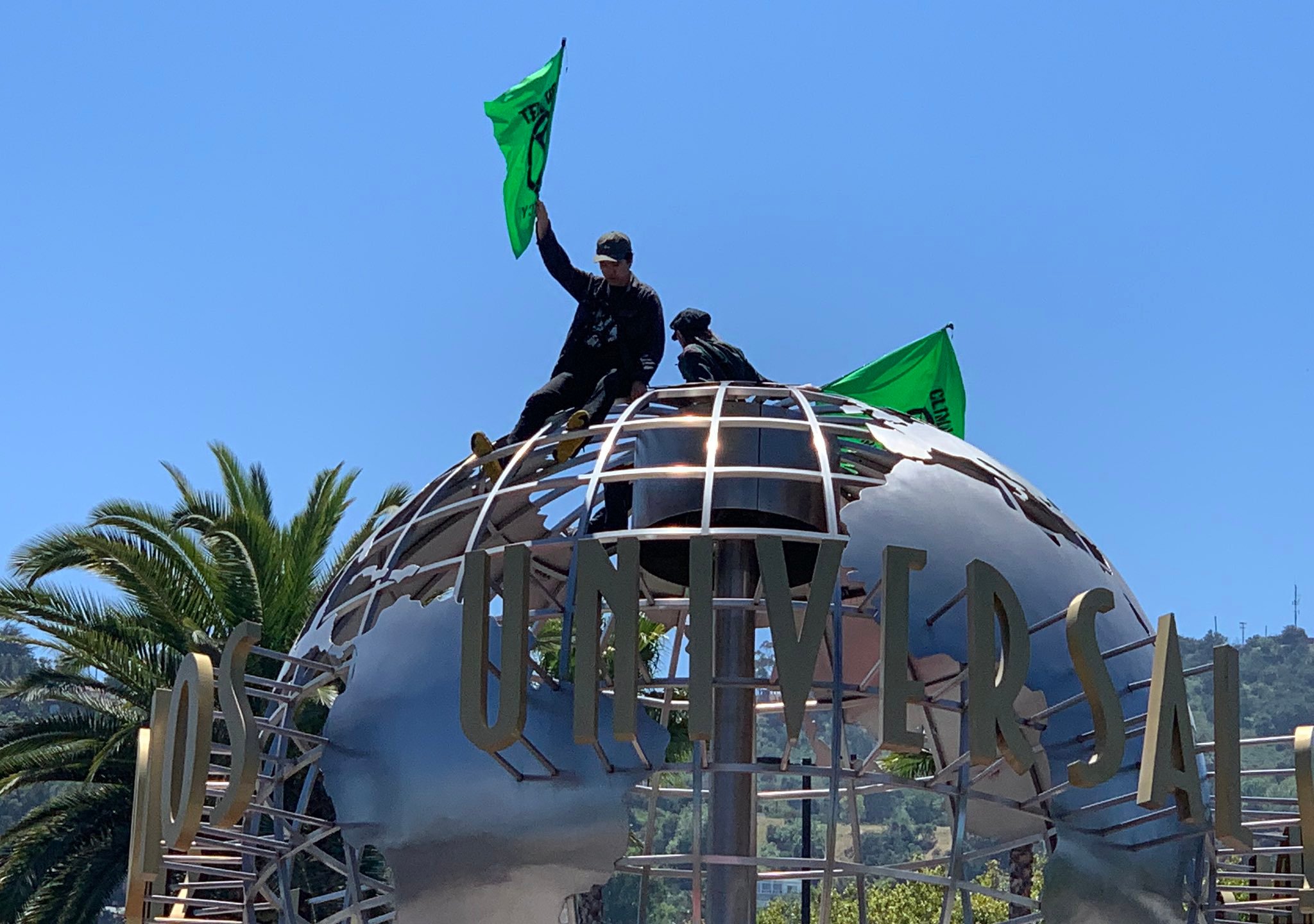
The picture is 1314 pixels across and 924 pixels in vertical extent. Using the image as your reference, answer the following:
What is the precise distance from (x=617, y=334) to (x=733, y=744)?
276 centimetres

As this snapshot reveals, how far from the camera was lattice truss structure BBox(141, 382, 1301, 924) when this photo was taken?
32.1 ft

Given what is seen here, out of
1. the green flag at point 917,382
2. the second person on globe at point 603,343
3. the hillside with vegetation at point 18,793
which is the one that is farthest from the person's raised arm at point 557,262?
the hillside with vegetation at point 18,793

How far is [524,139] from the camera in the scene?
41.3ft

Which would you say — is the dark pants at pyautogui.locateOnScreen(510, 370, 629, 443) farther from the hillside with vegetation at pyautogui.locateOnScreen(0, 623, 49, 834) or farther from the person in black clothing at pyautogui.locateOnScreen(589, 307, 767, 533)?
the hillside with vegetation at pyautogui.locateOnScreen(0, 623, 49, 834)

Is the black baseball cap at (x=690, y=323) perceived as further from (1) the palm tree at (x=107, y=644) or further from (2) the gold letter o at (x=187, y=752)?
(1) the palm tree at (x=107, y=644)

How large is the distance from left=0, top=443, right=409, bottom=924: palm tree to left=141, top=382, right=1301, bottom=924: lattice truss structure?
751 cm

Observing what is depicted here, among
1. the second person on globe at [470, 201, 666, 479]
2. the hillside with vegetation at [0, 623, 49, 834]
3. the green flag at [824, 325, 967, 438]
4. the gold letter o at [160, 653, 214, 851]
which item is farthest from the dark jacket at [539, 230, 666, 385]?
the hillside with vegetation at [0, 623, 49, 834]

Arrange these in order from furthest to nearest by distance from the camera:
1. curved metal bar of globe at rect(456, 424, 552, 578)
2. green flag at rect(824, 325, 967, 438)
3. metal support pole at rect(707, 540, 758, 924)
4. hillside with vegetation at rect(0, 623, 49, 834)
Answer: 1. hillside with vegetation at rect(0, 623, 49, 834)
2. green flag at rect(824, 325, 967, 438)
3. metal support pole at rect(707, 540, 758, 924)
4. curved metal bar of globe at rect(456, 424, 552, 578)

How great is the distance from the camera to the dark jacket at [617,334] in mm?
12078

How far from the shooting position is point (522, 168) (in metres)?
12.5

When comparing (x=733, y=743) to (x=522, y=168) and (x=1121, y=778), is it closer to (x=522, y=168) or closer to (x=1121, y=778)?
(x=1121, y=778)

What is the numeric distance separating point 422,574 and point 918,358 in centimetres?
787

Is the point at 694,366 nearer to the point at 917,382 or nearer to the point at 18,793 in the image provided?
the point at 917,382

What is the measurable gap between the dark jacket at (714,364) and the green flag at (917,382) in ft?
18.2
